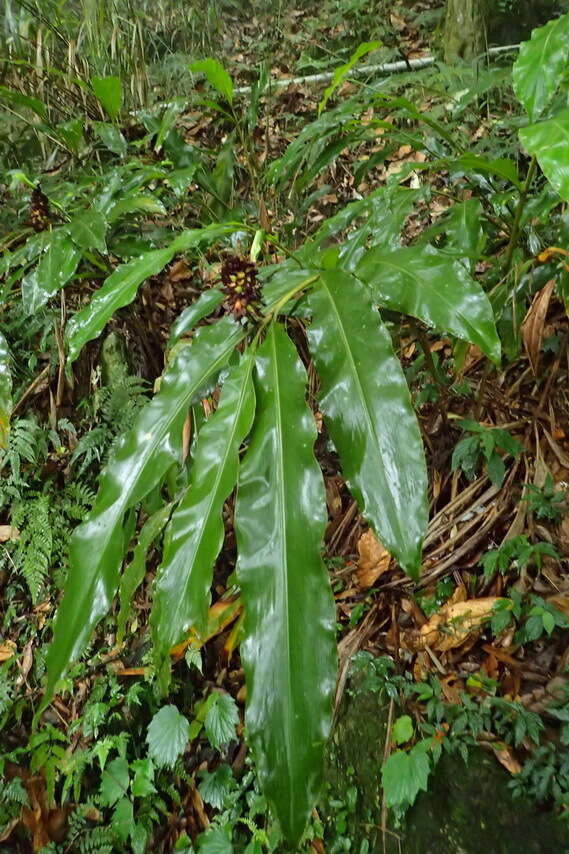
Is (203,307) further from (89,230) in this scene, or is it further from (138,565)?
(89,230)

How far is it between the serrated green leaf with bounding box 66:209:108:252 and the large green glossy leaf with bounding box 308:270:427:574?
95 cm

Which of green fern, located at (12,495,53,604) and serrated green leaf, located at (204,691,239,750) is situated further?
green fern, located at (12,495,53,604)

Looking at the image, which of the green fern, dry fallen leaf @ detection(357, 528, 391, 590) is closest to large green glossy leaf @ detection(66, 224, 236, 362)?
dry fallen leaf @ detection(357, 528, 391, 590)

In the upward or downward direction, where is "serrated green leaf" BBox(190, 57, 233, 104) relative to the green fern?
upward

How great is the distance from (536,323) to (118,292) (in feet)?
3.23

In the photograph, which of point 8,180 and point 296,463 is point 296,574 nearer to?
point 296,463

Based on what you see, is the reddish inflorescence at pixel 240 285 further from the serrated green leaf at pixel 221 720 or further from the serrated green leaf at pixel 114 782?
the serrated green leaf at pixel 114 782

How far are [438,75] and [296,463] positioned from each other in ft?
8.89

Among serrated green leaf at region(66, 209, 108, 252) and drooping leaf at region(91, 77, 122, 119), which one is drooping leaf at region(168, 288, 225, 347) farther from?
drooping leaf at region(91, 77, 122, 119)

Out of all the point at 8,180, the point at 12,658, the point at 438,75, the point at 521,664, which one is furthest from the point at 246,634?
the point at 438,75

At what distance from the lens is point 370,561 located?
1680 mm

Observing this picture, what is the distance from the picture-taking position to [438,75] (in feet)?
8.92

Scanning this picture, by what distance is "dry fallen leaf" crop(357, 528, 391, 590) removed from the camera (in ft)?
5.38

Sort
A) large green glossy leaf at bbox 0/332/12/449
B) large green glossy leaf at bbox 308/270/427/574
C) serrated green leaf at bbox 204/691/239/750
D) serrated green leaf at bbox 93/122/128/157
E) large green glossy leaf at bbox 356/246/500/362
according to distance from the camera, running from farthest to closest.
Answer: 1. serrated green leaf at bbox 93/122/128/157
2. large green glossy leaf at bbox 0/332/12/449
3. serrated green leaf at bbox 204/691/239/750
4. large green glossy leaf at bbox 356/246/500/362
5. large green glossy leaf at bbox 308/270/427/574
